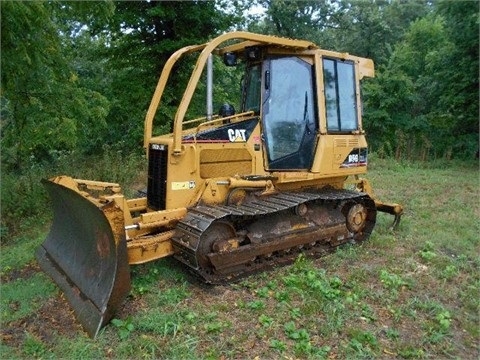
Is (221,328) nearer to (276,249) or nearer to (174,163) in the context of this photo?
(276,249)

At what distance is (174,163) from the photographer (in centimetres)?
453

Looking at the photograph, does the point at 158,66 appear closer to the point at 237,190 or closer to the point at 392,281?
the point at 237,190

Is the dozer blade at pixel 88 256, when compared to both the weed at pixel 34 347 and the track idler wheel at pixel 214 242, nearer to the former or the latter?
the weed at pixel 34 347

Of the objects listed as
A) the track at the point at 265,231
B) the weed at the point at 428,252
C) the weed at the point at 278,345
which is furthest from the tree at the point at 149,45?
the weed at the point at 278,345

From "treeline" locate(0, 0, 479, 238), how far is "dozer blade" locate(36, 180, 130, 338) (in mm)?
1532

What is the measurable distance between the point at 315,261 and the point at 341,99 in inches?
86.6

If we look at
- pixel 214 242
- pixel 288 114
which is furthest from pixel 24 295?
pixel 288 114

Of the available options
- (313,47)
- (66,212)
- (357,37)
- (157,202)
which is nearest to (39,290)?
(66,212)

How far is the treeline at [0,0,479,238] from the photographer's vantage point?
5.17 meters

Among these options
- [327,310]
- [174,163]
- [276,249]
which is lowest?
[327,310]

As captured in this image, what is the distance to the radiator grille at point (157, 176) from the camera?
4.61 m

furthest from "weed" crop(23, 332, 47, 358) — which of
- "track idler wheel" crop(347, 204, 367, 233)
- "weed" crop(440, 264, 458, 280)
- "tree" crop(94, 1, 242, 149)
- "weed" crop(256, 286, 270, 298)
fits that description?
"tree" crop(94, 1, 242, 149)

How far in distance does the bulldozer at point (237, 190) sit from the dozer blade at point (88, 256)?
12 millimetres

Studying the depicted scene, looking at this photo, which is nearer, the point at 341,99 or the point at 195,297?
the point at 195,297
